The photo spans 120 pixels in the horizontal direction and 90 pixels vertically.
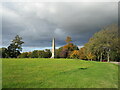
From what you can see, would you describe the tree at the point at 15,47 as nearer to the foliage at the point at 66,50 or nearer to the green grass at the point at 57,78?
the foliage at the point at 66,50

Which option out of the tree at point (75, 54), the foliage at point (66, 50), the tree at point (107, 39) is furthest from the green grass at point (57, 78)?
the foliage at point (66, 50)

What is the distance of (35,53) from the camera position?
184 ft

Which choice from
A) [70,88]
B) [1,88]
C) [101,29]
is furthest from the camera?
[101,29]

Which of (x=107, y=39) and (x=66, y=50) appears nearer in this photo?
(x=107, y=39)

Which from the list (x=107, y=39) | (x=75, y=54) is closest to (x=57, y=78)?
(x=107, y=39)

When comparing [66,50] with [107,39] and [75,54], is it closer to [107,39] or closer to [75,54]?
[75,54]

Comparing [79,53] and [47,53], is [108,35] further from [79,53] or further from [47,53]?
[47,53]

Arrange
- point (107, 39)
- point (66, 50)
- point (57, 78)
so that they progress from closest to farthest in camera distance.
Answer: point (57, 78) < point (107, 39) < point (66, 50)

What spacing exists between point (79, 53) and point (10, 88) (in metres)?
37.1

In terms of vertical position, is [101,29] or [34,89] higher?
[101,29]

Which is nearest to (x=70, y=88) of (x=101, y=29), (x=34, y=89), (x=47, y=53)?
(x=34, y=89)

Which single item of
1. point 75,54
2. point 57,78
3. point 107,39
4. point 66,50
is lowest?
point 75,54

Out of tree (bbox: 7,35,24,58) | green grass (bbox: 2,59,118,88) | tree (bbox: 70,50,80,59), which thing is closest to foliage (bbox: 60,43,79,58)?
tree (bbox: 70,50,80,59)

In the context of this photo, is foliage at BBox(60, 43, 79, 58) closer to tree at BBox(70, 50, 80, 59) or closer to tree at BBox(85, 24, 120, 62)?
tree at BBox(70, 50, 80, 59)
